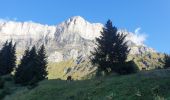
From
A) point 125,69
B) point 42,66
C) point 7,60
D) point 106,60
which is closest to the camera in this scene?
point 125,69

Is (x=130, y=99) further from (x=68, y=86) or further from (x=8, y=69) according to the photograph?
(x=8, y=69)

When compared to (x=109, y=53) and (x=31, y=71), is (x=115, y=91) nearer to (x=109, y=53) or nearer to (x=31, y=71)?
(x=109, y=53)

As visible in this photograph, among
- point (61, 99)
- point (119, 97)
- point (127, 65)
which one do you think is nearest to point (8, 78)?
point (127, 65)

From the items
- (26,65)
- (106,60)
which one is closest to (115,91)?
(106,60)

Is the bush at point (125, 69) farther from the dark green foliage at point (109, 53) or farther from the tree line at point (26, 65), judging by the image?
the tree line at point (26, 65)

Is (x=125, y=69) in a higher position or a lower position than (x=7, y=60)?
lower

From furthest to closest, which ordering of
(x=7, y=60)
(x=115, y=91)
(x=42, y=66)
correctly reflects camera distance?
(x=7, y=60) < (x=42, y=66) < (x=115, y=91)

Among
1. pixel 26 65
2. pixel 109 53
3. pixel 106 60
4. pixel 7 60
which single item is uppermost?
pixel 7 60

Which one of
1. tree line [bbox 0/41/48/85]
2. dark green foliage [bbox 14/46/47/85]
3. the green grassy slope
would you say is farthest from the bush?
dark green foliage [bbox 14/46/47/85]

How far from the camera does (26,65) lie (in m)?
71.6

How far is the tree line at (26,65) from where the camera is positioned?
6769 cm

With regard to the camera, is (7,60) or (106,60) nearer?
(106,60)

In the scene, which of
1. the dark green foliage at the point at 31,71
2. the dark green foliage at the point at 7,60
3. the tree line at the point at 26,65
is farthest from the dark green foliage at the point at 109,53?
the dark green foliage at the point at 7,60

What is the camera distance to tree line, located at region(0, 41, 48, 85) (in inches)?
2665
